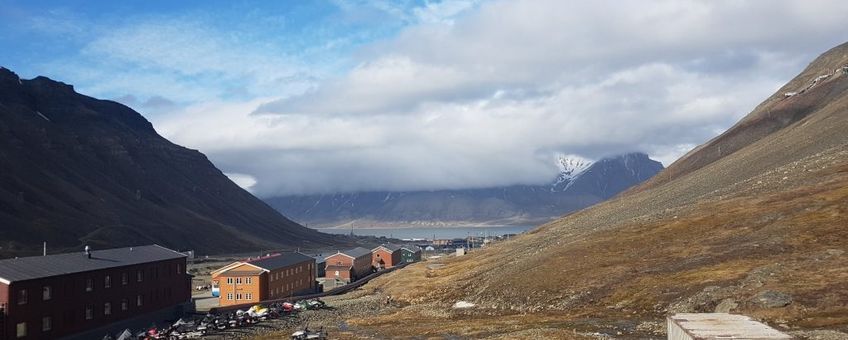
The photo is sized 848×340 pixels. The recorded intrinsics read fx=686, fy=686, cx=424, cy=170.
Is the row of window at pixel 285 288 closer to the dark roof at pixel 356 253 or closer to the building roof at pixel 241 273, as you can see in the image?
the building roof at pixel 241 273

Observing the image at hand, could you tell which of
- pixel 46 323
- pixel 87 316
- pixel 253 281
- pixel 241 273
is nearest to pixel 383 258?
pixel 241 273

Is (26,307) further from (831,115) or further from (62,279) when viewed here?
(831,115)

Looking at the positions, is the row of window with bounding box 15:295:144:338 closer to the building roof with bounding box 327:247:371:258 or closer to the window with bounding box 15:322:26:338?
the window with bounding box 15:322:26:338

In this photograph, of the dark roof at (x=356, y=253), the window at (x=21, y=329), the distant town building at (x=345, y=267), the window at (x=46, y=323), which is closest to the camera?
the window at (x=21, y=329)

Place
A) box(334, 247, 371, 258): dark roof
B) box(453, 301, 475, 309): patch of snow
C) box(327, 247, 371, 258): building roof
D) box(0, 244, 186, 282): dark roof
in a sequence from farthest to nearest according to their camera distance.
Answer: box(334, 247, 371, 258): dark roof, box(327, 247, 371, 258): building roof, box(453, 301, 475, 309): patch of snow, box(0, 244, 186, 282): dark roof

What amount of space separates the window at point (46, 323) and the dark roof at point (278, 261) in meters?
39.5

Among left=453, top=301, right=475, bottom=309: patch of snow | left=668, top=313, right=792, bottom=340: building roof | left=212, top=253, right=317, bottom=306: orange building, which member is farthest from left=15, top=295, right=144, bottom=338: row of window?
left=668, top=313, right=792, bottom=340: building roof

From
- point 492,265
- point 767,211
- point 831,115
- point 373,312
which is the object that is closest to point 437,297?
point 373,312

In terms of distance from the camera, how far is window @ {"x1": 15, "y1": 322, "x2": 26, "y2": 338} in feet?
193

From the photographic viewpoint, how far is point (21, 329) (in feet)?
194

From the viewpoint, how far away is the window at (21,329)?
58781 millimetres

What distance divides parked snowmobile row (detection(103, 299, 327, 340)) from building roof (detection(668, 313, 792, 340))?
3419cm

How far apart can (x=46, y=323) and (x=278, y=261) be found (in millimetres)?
48458

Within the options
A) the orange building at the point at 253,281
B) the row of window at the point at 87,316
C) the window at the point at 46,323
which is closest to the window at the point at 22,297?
the row of window at the point at 87,316
